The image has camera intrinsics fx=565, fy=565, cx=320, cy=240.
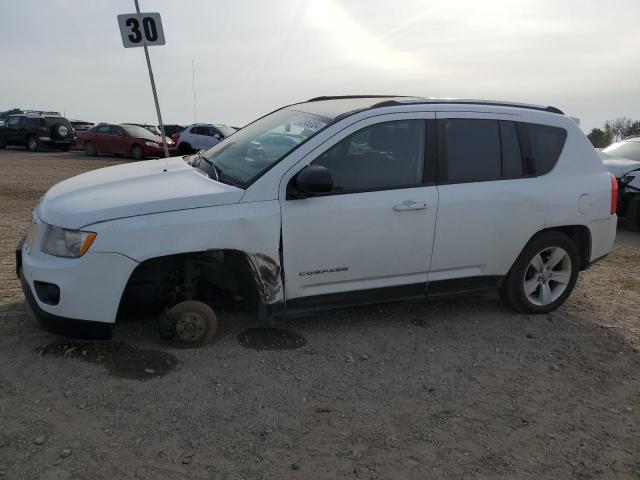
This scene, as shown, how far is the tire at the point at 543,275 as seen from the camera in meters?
4.62

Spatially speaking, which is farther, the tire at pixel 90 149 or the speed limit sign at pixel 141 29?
the tire at pixel 90 149

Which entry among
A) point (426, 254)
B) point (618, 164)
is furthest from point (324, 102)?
point (618, 164)

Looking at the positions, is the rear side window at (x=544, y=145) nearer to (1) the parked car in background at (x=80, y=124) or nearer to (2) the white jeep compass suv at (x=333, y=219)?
(2) the white jeep compass suv at (x=333, y=219)

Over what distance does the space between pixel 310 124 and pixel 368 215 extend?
0.82 meters

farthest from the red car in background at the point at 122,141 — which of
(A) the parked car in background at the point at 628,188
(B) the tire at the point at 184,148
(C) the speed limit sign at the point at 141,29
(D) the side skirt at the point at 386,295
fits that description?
(D) the side skirt at the point at 386,295

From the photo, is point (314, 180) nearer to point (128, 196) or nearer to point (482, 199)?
point (128, 196)

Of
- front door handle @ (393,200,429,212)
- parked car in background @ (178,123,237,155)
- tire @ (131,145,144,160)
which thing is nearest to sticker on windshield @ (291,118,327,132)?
front door handle @ (393,200,429,212)

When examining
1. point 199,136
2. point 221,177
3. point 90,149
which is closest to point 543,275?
point 221,177

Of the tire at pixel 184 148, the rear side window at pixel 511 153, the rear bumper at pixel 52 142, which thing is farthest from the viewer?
the rear bumper at pixel 52 142

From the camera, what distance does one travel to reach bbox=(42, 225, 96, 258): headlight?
3.37 meters

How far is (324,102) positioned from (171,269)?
2008 millimetres

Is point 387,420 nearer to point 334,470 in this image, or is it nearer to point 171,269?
point 334,470

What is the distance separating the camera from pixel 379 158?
4066 millimetres

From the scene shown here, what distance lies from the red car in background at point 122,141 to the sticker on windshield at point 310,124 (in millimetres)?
17904
